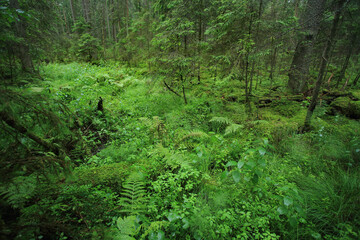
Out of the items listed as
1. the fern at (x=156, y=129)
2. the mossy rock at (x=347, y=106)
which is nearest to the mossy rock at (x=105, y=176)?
the fern at (x=156, y=129)

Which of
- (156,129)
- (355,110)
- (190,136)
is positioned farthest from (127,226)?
(355,110)

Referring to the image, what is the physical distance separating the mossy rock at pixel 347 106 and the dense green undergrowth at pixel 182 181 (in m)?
0.72

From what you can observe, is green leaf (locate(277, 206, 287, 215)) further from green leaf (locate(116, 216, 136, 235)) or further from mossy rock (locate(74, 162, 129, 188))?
mossy rock (locate(74, 162, 129, 188))

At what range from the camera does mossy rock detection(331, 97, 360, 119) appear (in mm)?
5535

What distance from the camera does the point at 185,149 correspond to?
3.70 meters

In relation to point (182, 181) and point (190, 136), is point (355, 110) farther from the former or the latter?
point (182, 181)

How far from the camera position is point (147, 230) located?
170cm

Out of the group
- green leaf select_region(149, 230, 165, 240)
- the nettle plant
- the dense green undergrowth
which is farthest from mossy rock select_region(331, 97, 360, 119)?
green leaf select_region(149, 230, 165, 240)

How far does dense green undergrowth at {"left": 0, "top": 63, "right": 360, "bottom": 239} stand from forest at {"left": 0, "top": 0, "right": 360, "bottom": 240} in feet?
0.07

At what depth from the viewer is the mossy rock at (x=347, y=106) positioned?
5535 millimetres

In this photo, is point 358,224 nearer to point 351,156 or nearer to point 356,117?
point 351,156

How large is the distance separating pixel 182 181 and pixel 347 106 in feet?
23.8

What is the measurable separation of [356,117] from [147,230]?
26.0 feet

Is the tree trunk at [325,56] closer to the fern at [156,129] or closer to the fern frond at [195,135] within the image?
the fern frond at [195,135]
